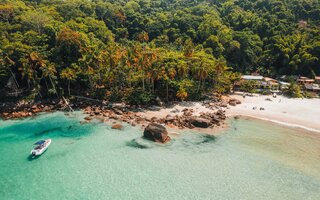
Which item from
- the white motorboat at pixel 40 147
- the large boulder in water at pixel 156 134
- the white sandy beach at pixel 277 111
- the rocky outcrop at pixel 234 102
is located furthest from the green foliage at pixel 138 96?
the white motorboat at pixel 40 147

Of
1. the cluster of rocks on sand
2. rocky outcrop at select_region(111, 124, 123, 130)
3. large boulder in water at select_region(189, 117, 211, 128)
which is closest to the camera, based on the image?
rocky outcrop at select_region(111, 124, 123, 130)

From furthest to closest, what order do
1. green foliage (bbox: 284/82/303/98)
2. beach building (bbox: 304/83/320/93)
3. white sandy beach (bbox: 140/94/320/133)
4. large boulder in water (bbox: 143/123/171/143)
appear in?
1. beach building (bbox: 304/83/320/93)
2. green foliage (bbox: 284/82/303/98)
3. white sandy beach (bbox: 140/94/320/133)
4. large boulder in water (bbox: 143/123/171/143)

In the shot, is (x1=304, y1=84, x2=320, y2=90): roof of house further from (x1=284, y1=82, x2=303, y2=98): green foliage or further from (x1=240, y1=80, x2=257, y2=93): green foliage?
(x1=240, y1=80, x2=257, y2=93): green foliage

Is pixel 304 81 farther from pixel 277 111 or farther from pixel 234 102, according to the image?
pixel 234 102

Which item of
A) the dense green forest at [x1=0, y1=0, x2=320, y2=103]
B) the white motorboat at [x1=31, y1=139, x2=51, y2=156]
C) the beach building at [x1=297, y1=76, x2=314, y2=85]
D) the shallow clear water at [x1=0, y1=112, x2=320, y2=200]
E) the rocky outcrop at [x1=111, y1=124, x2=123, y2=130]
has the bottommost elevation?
the shallow clear water at [x1=0, y1=112, x2=320, y2=200]

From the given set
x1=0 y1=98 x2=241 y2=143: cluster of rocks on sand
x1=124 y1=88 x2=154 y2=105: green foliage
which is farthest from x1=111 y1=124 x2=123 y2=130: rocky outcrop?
x1=124 y1=88 x2=154 y2=105: green foliage

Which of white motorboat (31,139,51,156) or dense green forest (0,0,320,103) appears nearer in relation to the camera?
white motorboat (31,139,51,156)

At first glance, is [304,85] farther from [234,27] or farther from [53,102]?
[53,102]

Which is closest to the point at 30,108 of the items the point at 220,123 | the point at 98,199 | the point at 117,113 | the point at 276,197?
the point at 117,113
